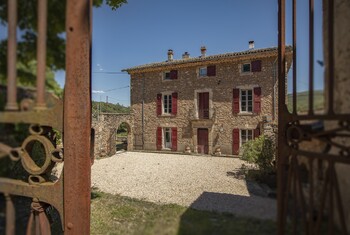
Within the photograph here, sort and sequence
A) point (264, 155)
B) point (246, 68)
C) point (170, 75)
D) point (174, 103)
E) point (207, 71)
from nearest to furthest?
1. point (264, 155)
2. point (246, 68)
3. point (207, 71)
4. point (174, 103)
5. point (170, 75)

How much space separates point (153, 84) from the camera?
1759cm

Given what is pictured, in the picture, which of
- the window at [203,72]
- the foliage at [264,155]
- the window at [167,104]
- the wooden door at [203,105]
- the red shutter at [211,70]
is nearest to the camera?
the foliage at [264,155]

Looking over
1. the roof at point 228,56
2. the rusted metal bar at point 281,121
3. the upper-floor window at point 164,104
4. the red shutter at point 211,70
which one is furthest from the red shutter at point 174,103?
the rusted metal bar at point 281,121

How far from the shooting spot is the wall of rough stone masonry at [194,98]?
14344mm

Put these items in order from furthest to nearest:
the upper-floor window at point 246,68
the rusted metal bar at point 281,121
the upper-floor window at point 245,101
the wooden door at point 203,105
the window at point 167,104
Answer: the window at point 167,104 < the wooden door at point 203,105 < the upper-floor window at point 246,68 < the upper-floor window at point 245,101 < the rusted metal bar at point 281,121

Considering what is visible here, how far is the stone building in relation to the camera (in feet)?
46.9

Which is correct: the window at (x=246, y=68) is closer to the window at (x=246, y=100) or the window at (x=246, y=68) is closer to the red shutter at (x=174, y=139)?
the window at (x=246, y=100)

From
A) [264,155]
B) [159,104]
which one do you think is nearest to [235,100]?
[159,104]

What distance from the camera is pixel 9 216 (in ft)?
4.05

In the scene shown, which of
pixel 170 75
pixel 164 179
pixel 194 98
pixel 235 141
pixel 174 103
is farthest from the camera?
pixel 170 75

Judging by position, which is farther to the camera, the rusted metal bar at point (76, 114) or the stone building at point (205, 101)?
the stone building at point (205, 101)

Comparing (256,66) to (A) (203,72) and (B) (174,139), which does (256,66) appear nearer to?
(A) (203,72)

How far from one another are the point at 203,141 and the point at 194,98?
3023 millimetres

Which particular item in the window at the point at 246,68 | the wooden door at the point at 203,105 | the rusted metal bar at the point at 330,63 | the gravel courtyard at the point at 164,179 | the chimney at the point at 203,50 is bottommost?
the gravel courtyard at the point at 164,179
